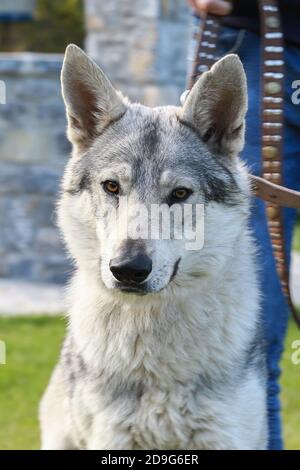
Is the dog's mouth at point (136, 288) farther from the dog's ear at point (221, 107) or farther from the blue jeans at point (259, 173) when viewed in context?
the blue jeans at point (259, 173)

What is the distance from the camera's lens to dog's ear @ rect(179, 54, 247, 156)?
345cm

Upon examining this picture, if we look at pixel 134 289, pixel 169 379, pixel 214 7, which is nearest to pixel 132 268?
pixel 134 289

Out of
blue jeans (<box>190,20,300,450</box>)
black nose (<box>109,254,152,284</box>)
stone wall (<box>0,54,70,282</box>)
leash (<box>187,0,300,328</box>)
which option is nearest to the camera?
black nose (<box>109,254,152,284</box>)

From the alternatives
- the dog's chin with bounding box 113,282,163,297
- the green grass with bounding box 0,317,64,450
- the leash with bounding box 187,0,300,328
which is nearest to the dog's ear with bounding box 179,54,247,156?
the leash with bounding box 187,0,300,328

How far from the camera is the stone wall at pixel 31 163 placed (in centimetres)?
887

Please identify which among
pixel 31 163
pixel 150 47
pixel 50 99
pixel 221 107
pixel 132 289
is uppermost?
pixel 150 47

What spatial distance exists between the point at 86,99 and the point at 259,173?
2.57 feet

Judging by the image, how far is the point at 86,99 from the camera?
3.73 m

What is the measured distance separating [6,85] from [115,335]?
5.58 m

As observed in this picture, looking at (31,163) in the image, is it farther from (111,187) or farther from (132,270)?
(132,270)

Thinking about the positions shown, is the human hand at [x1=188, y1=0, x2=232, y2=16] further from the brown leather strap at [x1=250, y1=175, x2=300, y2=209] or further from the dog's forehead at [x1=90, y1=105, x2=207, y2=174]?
the brown leather strap at [x1=250, y1=175, x2=300, y2=209]

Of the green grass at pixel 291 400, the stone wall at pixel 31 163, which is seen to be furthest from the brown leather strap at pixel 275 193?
the stone wall at pixel 31 163

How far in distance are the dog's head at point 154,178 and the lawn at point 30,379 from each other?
7.22 feet
